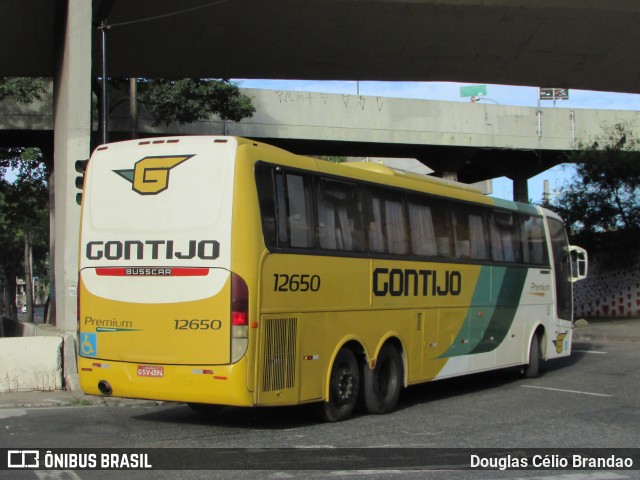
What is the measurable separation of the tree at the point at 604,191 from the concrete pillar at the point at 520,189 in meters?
6.84

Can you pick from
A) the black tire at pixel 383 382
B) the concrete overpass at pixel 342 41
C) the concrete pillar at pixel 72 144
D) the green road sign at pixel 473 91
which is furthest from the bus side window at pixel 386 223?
the green road sign at pixel 473 91

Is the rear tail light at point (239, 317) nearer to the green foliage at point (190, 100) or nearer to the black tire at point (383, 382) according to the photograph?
the black tire at point (383, 382)

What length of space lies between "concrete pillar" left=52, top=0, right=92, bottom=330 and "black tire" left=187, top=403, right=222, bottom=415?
4.24 m

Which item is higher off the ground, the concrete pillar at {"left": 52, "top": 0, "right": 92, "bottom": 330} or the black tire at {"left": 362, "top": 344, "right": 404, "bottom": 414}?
the concrete pillar at {"left": 52, "top": 0, "right": 92, "bottom": 330}

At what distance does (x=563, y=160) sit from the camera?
36406mm

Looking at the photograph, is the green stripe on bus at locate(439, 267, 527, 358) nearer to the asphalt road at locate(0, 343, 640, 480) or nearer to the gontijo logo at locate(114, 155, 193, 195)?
the asphalt road at locate(0, 343, 640, 480)

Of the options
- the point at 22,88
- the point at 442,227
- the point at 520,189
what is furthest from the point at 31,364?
the point at 520,189

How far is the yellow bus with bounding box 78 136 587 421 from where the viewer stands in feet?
29.5

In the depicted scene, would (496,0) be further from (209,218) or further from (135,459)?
(135,459)

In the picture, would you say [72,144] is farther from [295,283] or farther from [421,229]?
[295,283]

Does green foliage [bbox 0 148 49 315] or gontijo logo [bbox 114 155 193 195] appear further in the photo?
green foliage [bbox 0 148 49 315]

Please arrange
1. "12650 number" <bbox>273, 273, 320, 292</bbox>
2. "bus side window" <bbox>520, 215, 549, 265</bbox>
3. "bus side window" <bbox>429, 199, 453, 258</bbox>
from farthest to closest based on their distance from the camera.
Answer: "bus side window" <bbox>520, 215, 549, 265</bbox>, "bus side window" <bbox>429, 199, 453, 258</bbox>, "12650 number" <bbox>273, 273, 320, 292</bbox>

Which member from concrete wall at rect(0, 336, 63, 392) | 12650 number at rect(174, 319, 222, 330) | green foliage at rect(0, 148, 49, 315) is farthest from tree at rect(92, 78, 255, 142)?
12650 number at rect(174, 319, 222, 330)

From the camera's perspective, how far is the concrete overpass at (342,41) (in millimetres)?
18703
